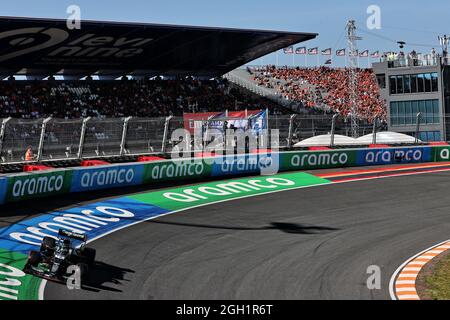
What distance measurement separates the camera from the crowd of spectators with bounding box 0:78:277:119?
138ft

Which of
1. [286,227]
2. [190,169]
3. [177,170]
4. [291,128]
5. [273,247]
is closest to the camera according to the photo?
[273,247]

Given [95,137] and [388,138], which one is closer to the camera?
[95,137]

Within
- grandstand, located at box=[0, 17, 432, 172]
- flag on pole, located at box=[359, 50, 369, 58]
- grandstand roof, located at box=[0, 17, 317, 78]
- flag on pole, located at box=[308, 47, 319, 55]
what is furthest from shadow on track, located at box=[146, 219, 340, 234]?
flag on pole, located at box=[359, 50, 369, 58]

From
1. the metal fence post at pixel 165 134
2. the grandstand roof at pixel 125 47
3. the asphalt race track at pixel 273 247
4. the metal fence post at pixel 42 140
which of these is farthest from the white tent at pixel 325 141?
the grandstand roof at pixel 125 47

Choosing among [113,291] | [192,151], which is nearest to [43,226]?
[113,291]

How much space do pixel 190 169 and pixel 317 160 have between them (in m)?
6.22

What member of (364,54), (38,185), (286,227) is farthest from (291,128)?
(364,54)

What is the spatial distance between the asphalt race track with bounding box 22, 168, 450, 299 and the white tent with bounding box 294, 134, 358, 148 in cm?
584

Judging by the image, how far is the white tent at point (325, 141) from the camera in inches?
1038

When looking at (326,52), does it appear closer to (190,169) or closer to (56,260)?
(190,169)

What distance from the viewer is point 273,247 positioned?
13477mm

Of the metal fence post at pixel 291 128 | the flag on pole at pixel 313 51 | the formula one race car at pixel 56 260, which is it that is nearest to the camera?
the formula one race car at pixel 56 260

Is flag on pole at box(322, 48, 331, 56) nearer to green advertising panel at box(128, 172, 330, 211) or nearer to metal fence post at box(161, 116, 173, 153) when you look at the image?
green advertising panel at box(128, 172, 330, 211)

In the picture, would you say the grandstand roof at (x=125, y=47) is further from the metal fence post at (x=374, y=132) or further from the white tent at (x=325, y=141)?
the metal fence post at (x=374, y=132)
